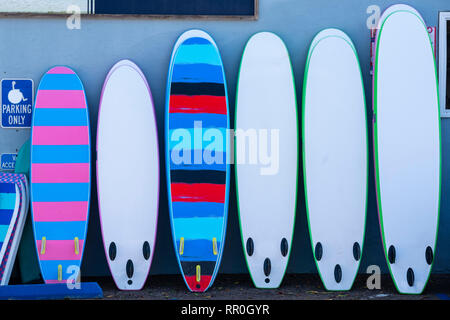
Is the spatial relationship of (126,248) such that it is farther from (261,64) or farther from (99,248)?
(261,64)

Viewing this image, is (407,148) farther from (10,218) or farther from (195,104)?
(10,218)

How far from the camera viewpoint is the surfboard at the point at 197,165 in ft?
12.7

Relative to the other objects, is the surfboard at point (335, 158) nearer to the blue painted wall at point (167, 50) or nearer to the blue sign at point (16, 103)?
the blue painted wall at point (167, 50)

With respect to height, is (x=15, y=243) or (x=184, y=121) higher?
(x=184, y=121)

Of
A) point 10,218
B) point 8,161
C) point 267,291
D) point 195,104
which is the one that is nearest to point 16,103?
point 8,161

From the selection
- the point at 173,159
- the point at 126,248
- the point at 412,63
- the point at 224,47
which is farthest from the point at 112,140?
the point at 412,63

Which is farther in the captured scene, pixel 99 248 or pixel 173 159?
pixel 99 248

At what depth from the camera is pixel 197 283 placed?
385 cm

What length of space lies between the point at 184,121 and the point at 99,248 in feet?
3.44

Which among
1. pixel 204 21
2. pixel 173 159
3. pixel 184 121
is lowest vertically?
pixel 173 159

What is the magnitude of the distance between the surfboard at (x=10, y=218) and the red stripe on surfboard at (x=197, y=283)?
108cm

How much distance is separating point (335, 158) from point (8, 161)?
7.05 feet

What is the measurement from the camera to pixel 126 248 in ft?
12.8

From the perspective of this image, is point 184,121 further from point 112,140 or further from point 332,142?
point 332,142
